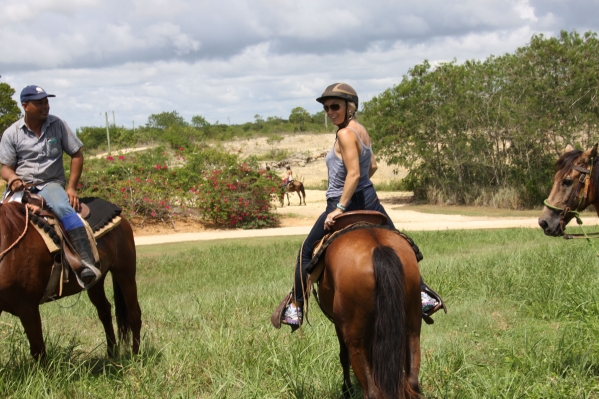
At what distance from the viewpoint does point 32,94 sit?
565 centimetres

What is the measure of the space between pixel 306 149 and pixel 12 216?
171 ft

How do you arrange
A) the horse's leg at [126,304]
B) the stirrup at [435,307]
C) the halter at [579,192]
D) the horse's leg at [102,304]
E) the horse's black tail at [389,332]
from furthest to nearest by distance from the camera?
the horse's leg at [102,304] < the horse's leg at [126,304] < the halter at [579,192] < the stirrup at [435,307] < the horse's black tail at [389,332]

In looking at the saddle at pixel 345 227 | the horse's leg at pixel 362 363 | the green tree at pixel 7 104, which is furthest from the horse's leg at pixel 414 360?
the green tree at pixel 7 104

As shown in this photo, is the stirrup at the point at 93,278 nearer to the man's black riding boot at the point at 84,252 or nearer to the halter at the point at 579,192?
the man's black riding boot at the point at 84,252

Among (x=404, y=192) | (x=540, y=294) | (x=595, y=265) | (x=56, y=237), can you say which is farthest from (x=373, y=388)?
(x=404, y=192)

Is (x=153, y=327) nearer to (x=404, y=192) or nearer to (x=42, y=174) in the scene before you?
(x=42, y=174)

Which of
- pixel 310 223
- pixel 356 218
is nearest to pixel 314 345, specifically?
pixel 356 218

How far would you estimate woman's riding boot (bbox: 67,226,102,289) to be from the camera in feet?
18.4

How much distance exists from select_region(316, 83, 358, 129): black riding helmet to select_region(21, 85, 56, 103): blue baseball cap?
8.89 feet

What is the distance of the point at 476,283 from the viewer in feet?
28.8

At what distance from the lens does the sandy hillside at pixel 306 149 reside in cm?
4278

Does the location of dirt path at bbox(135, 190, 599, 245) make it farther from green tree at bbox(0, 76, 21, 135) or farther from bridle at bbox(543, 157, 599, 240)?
green tree at bbox(0, 76, 21, 135)

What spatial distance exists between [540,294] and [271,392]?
13.9 ft

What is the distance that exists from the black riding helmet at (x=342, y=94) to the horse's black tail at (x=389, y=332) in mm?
1576
